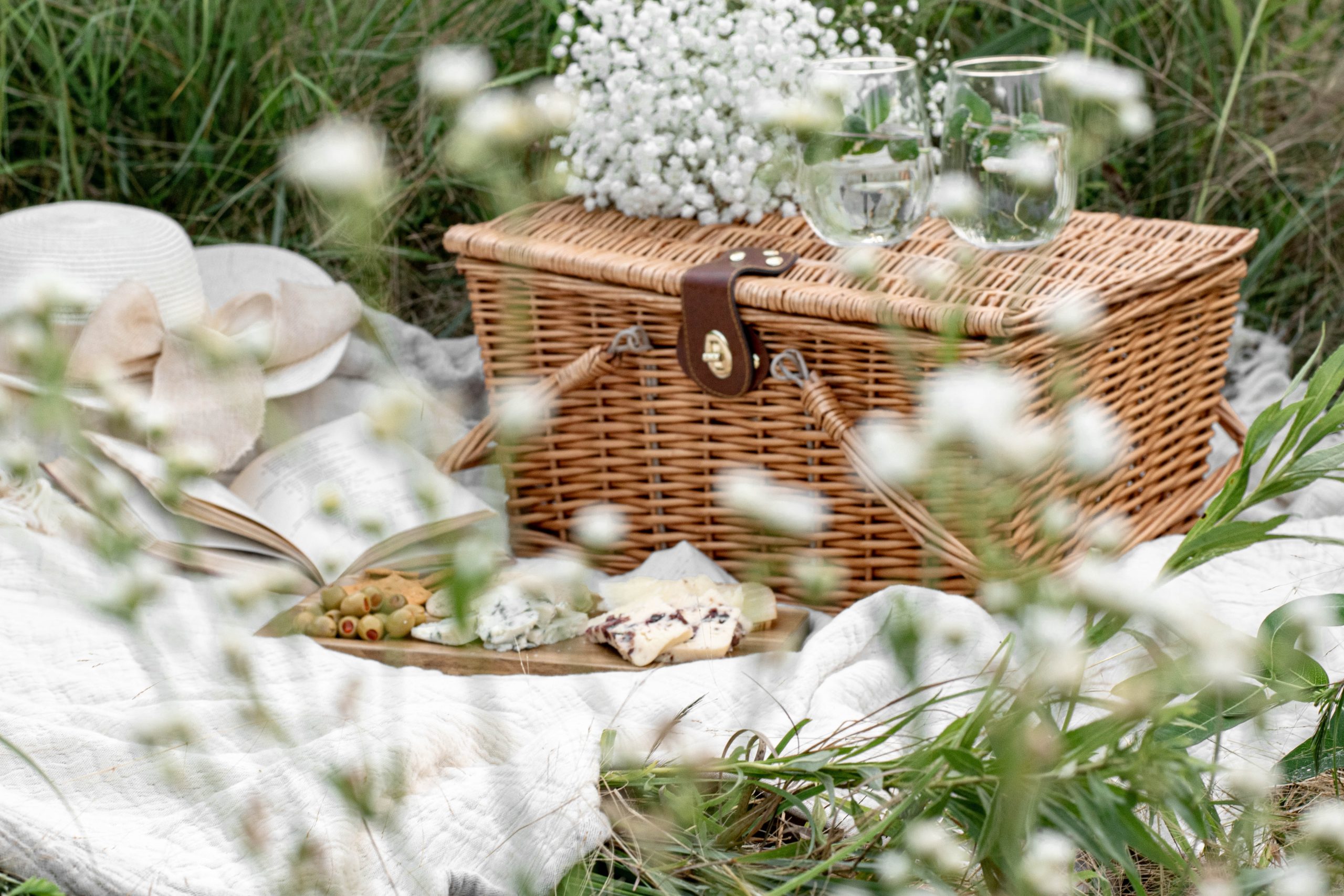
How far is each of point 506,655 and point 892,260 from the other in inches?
22.5

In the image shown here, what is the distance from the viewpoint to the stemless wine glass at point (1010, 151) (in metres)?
1.36

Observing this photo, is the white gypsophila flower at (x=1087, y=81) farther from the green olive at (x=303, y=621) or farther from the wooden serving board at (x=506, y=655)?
the green olive at (x=303, y=621)

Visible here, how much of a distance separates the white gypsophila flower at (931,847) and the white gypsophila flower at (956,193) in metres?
0.74

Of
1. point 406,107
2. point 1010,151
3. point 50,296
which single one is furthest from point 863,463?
point 406,107

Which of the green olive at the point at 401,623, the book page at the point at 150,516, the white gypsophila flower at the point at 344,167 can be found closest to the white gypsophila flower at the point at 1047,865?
the white gypsophila flower at the point at 344,167

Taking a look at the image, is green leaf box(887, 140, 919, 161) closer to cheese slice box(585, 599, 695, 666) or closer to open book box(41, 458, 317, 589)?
cheese slice box(585, 599, 695, 666)

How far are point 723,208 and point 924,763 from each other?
42.0 inches

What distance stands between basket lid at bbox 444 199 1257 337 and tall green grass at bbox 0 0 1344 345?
458 millimetres

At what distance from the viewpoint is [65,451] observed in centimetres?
152

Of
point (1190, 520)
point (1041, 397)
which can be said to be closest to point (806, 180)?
point (1041, 397)

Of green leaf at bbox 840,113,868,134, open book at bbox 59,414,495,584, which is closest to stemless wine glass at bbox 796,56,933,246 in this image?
green leaf at bbox 840,113,868,134

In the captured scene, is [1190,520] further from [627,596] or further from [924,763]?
[924,763]

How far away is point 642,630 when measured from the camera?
1.25 meters

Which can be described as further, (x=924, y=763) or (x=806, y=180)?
(x=806, y=180)
